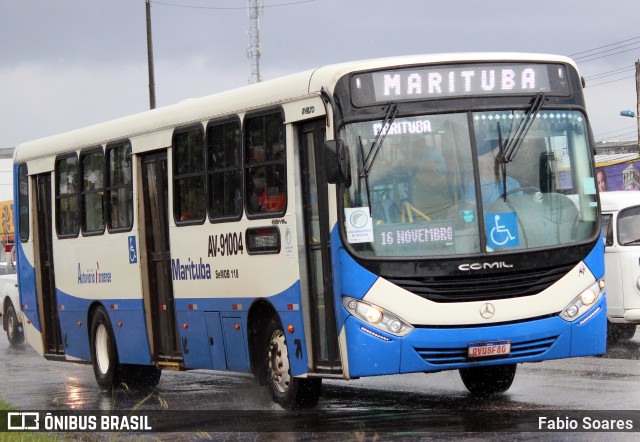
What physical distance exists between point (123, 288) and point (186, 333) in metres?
1.92

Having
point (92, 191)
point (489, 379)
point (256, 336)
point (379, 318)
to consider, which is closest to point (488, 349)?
point (379, 318)

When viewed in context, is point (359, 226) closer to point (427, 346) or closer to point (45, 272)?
point (427, 346)

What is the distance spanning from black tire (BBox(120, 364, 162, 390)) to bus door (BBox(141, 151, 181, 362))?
134cm

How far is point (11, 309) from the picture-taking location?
98.3 feet

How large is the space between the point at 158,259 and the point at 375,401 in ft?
11.7

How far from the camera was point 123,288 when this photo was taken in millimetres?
16953

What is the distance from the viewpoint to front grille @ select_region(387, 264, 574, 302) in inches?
460

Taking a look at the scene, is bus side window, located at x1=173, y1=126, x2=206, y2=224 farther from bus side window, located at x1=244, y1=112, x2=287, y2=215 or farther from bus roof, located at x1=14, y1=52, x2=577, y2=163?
bus side window, located at x1=244, y1=112, x2=287, y2=215

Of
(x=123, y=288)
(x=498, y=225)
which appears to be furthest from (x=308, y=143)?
(x=123, y=288)

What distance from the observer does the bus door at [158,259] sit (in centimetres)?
1581

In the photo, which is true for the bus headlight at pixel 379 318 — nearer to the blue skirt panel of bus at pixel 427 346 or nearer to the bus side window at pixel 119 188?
the blue skirt panel of bus at pixel 427 346

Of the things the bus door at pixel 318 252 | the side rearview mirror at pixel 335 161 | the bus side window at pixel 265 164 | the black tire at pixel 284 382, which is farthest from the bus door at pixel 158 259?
the side rearview mirror at pixel 335 161

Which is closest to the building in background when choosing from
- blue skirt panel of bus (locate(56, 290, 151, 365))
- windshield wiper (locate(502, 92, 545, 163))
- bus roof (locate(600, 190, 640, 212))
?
blue skirt panel of bus (locate(56, 290, 151, 365))

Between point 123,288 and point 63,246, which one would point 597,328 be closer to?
point 123,288
